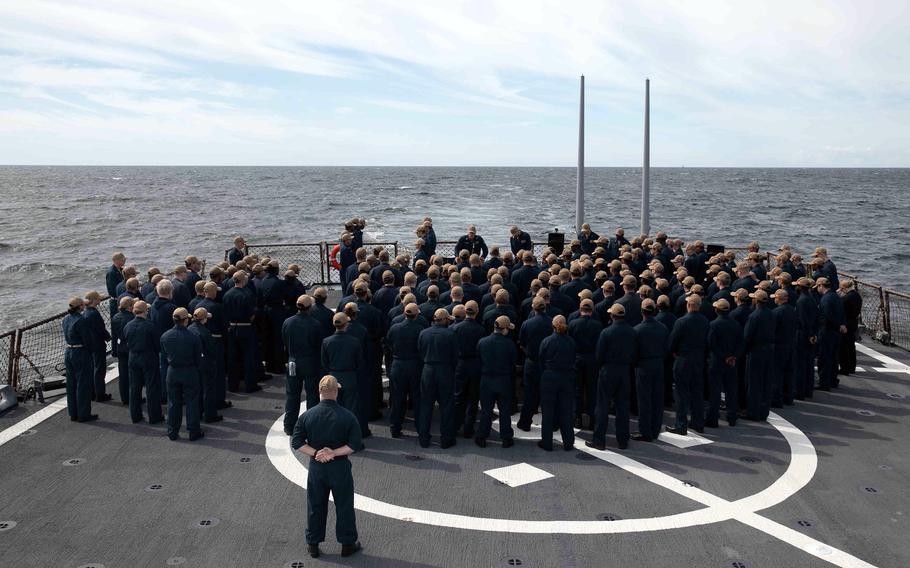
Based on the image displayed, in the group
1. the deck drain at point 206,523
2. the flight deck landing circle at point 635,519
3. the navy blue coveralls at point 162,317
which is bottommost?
the deck drain at point 206,523

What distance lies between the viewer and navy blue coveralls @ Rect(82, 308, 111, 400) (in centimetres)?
1162

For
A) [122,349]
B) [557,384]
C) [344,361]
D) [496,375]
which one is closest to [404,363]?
[344,361]

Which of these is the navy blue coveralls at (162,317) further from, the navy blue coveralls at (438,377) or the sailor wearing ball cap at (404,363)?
the navy blue coveralls at (438,377)

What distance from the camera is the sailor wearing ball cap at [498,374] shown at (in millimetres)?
10250

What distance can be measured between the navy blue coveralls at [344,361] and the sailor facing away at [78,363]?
13.5ft

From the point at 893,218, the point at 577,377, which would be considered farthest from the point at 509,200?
the point at 577,377

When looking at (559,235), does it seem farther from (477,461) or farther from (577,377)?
(477,461)

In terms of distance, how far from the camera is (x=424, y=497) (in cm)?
897

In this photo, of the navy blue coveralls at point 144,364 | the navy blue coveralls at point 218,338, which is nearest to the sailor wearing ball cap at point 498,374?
the navy blue coveralls at point 218,338

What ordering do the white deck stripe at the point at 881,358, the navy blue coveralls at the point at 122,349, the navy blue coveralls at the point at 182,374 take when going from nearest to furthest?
the navy blue coveralls at the point at 182,374 < the navy blue coveralls at the point at 122,349 < the white deck stripe at the point at 881,358

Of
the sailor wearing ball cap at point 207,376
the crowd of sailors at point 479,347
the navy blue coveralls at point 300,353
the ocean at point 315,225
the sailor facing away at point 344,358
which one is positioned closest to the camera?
the sailor facing away at point 344,358

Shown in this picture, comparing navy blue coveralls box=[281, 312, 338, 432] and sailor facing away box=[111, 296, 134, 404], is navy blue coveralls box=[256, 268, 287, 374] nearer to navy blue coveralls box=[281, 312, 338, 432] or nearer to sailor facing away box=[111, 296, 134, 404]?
sailor facing away box=[111, 296, 134, 404]

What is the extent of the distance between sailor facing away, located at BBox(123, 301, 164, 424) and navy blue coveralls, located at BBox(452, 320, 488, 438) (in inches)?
183

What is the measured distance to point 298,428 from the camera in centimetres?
738
